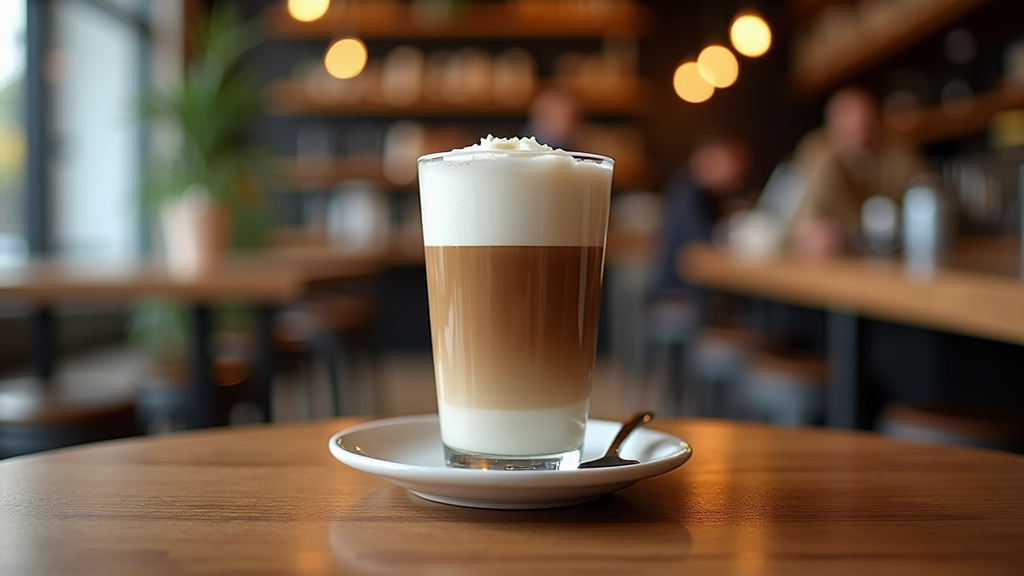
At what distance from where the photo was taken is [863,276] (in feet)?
8.04

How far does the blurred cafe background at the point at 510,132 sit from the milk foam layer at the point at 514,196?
37 centimetres

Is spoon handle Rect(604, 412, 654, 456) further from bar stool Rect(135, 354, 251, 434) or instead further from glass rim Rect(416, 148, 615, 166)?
bar stool Rect(135, 354, 251, 434)

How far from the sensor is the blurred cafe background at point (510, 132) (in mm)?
2785

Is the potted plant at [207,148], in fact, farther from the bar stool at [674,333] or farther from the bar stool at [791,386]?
the bar stool at [674,333]

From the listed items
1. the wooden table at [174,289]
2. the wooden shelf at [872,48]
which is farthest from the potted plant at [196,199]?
the wooden shelf at [872,48]

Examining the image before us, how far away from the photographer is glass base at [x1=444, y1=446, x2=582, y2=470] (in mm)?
723

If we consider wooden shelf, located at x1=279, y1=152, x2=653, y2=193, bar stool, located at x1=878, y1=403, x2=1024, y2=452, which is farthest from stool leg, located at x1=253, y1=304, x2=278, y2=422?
wooden shelf, located at x1=279, y1=152, x2=653, y2=193

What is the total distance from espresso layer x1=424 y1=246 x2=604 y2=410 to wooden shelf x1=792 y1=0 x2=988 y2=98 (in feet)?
16.6

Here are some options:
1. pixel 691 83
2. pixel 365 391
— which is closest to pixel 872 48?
pixel 691 83

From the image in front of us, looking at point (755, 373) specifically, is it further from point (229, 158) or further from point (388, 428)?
point (388, 428)

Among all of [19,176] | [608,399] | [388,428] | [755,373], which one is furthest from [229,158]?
[388,428]

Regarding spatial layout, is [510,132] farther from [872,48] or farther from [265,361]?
[265,361]

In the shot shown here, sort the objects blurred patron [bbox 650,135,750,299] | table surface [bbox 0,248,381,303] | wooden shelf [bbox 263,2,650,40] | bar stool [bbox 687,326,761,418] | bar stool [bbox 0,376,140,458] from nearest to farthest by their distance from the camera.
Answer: bar stool [bbox 0,376,140,458]
table surface [bbox 0,248,381,303]
bar stool [bbox 687,326,761,418]
blurred patron [bbox 650,135,750,299]
wooden shelf [bbox 263,2,650,40]

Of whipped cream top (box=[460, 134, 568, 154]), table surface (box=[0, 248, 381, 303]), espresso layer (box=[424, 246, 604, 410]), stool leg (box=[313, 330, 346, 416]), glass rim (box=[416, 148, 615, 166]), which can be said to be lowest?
stool leg (box=[313, 330, 346, 416])
